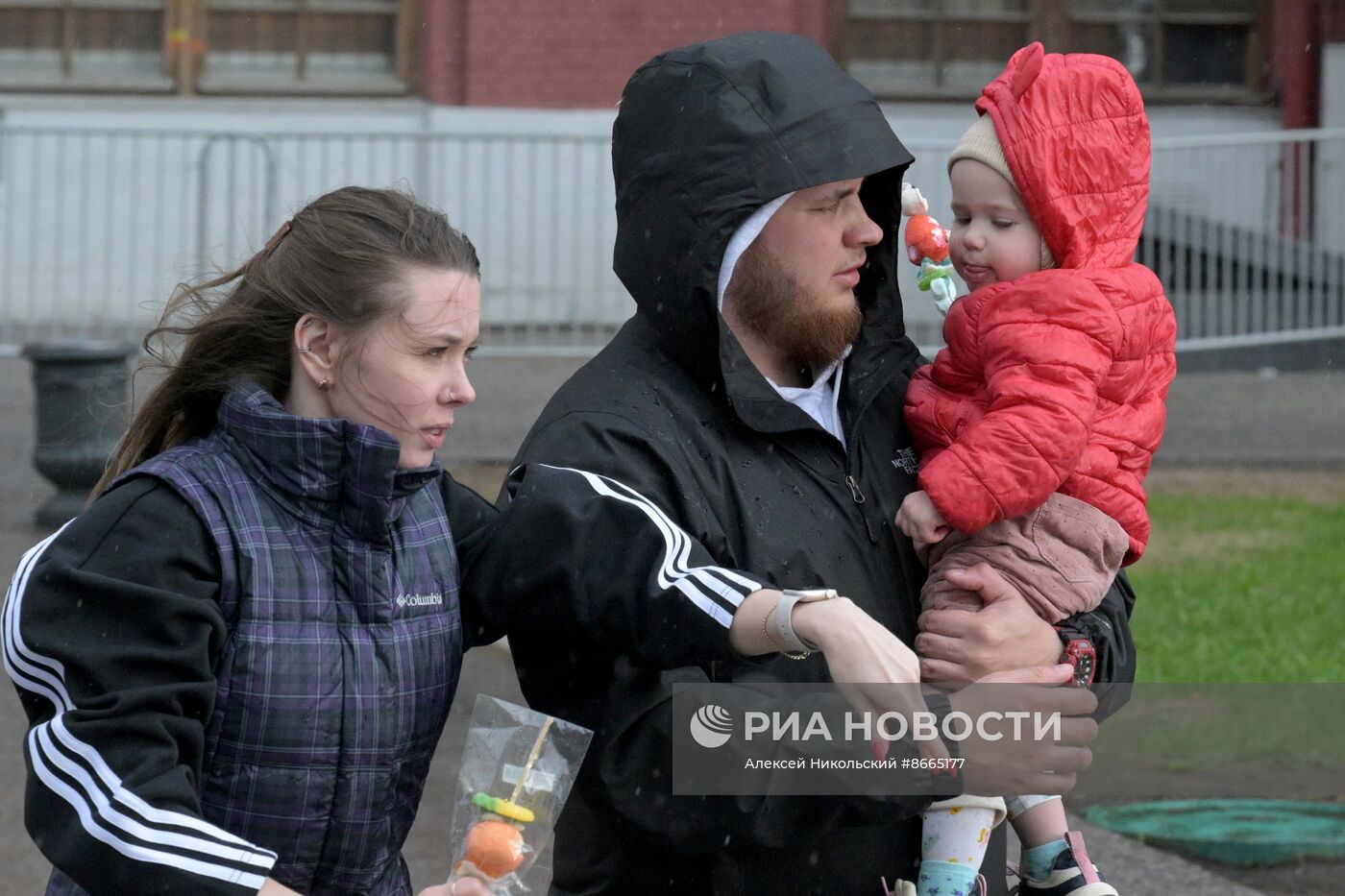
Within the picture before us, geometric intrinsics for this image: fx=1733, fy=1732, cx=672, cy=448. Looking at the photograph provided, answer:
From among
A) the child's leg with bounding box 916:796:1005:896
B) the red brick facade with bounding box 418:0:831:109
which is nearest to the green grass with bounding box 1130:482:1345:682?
the child's leg with bounding box 916:796:1005:896

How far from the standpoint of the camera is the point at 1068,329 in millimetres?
2887

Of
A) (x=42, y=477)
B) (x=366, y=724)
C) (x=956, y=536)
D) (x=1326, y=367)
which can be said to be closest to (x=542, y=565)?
(x=366, y=724)

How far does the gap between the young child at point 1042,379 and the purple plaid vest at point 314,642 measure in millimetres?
877

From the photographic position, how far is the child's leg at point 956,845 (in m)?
2.70

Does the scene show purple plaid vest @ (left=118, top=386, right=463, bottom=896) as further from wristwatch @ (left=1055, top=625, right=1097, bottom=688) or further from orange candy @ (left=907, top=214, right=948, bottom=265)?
orange candy @ (left=907, top=214, right=948, bottom=265)

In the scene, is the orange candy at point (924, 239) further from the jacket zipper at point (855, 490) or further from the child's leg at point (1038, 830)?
the child's leg at point (1038, 830)

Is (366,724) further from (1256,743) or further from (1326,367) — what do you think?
(1326,367)

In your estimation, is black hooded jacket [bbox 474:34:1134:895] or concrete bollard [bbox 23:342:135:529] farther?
concrete bollard [bbox 23:342:135:529]

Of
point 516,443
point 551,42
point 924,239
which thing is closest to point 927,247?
point 924,239

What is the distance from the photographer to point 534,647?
8.30 feet

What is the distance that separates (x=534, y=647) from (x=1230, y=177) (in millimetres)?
10829

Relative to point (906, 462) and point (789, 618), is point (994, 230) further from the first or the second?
point (789, 618)

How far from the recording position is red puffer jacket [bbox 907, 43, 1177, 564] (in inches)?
111

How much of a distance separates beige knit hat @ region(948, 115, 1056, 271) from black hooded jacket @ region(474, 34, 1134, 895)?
19 centimetres
